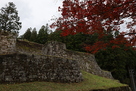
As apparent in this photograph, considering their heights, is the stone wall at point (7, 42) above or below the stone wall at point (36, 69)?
above

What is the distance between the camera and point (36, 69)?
636 centimetres

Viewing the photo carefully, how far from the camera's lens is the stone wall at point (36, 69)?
549 cm

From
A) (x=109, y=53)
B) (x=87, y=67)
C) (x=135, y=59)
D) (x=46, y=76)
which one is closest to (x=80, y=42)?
(x=109, y=53)

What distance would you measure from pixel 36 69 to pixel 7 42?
2.97 meters

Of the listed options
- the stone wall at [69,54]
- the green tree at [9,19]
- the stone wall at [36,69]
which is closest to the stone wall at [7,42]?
the stone wall at [36,69]

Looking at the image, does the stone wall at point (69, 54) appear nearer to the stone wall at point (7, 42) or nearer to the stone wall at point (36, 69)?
the stone wall at point (36, 69)

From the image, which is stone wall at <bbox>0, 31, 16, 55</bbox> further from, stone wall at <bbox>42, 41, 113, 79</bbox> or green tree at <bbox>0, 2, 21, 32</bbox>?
green tree at <bbox>0, 2, 21, 32</bbox>

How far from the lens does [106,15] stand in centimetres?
438

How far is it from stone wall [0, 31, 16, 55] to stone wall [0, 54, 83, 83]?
60.3 inches

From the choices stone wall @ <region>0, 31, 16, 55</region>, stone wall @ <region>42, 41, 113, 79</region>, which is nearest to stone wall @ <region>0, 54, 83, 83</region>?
stone wall @ <region>0, 31, 16, 55</region>

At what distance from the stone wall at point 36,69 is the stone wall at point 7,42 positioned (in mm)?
1532

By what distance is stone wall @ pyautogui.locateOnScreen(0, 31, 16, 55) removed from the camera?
7012 mm

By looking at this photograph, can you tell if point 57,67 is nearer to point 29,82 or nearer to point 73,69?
point 73,69

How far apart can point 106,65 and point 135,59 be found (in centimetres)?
1061
